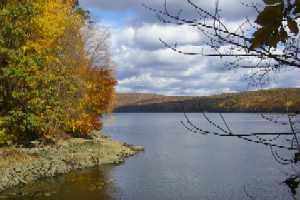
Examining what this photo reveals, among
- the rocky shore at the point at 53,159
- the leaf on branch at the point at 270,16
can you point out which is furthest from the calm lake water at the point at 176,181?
the leaf on branch at the point at 270,16

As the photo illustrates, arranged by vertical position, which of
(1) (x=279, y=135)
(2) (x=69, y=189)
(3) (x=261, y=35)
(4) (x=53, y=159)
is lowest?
(2) (x=69, y=189)

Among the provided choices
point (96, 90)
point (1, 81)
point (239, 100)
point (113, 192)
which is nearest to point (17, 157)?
point (1, 81)

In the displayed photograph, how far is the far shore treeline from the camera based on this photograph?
1180 inches

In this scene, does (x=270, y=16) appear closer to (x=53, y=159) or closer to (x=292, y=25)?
(x=292, y=25)

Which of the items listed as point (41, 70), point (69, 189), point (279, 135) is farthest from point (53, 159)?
point (279, 135)

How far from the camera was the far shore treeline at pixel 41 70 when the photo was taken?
2998 cm

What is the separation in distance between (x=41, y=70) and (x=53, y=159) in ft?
18.8

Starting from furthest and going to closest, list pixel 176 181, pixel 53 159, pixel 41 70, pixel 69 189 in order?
pixel 41 70, pixel 53 159, pixel 176 181, pixel 69 189

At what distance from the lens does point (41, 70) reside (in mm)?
32156

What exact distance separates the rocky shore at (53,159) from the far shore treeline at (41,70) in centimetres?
143

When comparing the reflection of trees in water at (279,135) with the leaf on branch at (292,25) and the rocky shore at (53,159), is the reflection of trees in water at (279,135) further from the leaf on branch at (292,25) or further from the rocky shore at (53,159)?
the rocky shore at (53,159)

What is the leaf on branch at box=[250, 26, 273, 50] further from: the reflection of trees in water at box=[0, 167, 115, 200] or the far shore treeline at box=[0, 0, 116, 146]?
the far shore treeline at box=[0, 0, 116, 146]

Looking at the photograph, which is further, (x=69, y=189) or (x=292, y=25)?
(x=69, y=189)

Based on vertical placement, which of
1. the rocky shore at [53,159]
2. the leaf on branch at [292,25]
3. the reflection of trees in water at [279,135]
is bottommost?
the rocky shore at [53,159]
